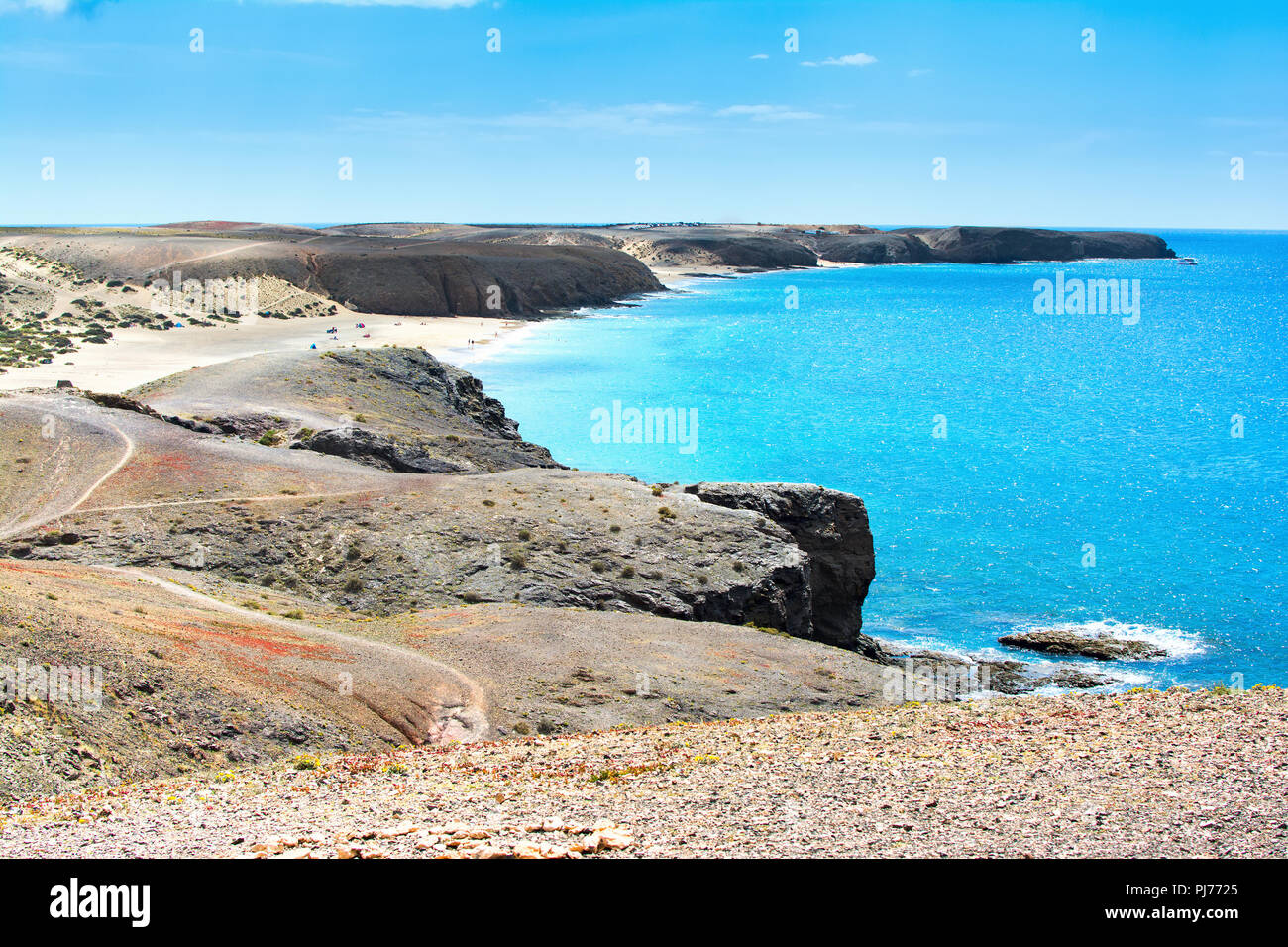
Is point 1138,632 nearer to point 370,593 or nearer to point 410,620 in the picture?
point 410,620

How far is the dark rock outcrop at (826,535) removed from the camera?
129 ft

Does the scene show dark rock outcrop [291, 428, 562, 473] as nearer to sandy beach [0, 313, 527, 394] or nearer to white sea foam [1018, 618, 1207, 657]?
white sea foam [1018, 618, 1207, 657]

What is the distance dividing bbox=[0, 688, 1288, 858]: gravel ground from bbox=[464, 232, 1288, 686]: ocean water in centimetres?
2103

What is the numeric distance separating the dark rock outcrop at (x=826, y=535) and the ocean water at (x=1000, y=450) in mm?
3115

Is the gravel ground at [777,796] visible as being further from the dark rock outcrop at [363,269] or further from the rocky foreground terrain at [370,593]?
the dark rock outcrop at [363,269]

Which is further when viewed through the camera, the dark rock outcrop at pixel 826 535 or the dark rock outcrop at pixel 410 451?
the dark rock outcrop at pixel 410 451

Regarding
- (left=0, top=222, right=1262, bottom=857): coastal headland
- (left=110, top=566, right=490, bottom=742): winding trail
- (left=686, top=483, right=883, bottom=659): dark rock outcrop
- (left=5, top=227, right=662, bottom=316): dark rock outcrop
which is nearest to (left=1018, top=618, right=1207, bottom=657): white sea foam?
(left=0, top=222, right=1262, bottom=857): coastal headland

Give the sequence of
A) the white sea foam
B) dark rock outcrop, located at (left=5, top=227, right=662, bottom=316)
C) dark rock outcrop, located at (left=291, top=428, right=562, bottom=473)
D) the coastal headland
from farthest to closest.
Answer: dark rock outcrop, located at (left=5, top=227, right=662, bottom=316) → dark rock outcrop, located at (left=291, top=428, right=562, bottom=473) → the white sea foam → the coastal headland

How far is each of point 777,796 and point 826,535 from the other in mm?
24880

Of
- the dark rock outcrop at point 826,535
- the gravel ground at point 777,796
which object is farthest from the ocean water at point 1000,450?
the gravel ground at point 777,796

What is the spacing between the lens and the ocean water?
144ft
